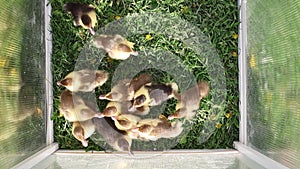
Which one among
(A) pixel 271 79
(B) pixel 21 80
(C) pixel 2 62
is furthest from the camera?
(B) pixel 21 80

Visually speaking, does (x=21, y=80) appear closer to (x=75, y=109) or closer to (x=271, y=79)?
(x=75, y=109)

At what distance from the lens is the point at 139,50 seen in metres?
2.58

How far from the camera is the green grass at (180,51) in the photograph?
2.55 metres

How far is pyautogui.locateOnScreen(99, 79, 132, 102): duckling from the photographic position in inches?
92.0

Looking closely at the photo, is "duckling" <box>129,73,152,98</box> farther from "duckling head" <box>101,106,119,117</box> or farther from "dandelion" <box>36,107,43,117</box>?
"dandelion" <box>36,107,43,117</box>

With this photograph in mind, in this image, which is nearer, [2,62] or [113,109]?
[2,62]

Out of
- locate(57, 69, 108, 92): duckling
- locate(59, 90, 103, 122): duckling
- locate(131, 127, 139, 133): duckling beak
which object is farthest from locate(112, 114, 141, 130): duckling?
locate(57, 69, 108, 92): duckling

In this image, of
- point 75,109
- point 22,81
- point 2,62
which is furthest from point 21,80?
point 75,109

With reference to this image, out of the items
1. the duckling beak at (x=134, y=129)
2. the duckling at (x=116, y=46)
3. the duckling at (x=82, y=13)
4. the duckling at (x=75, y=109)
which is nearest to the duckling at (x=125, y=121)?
the duckling beak at (x=134, y=129)

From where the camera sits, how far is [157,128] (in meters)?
2.34

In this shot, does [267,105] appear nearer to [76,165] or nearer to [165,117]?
[165,117]

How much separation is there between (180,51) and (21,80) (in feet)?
3.21

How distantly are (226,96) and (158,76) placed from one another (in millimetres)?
432

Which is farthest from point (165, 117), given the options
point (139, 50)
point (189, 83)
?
point (139, 50)
